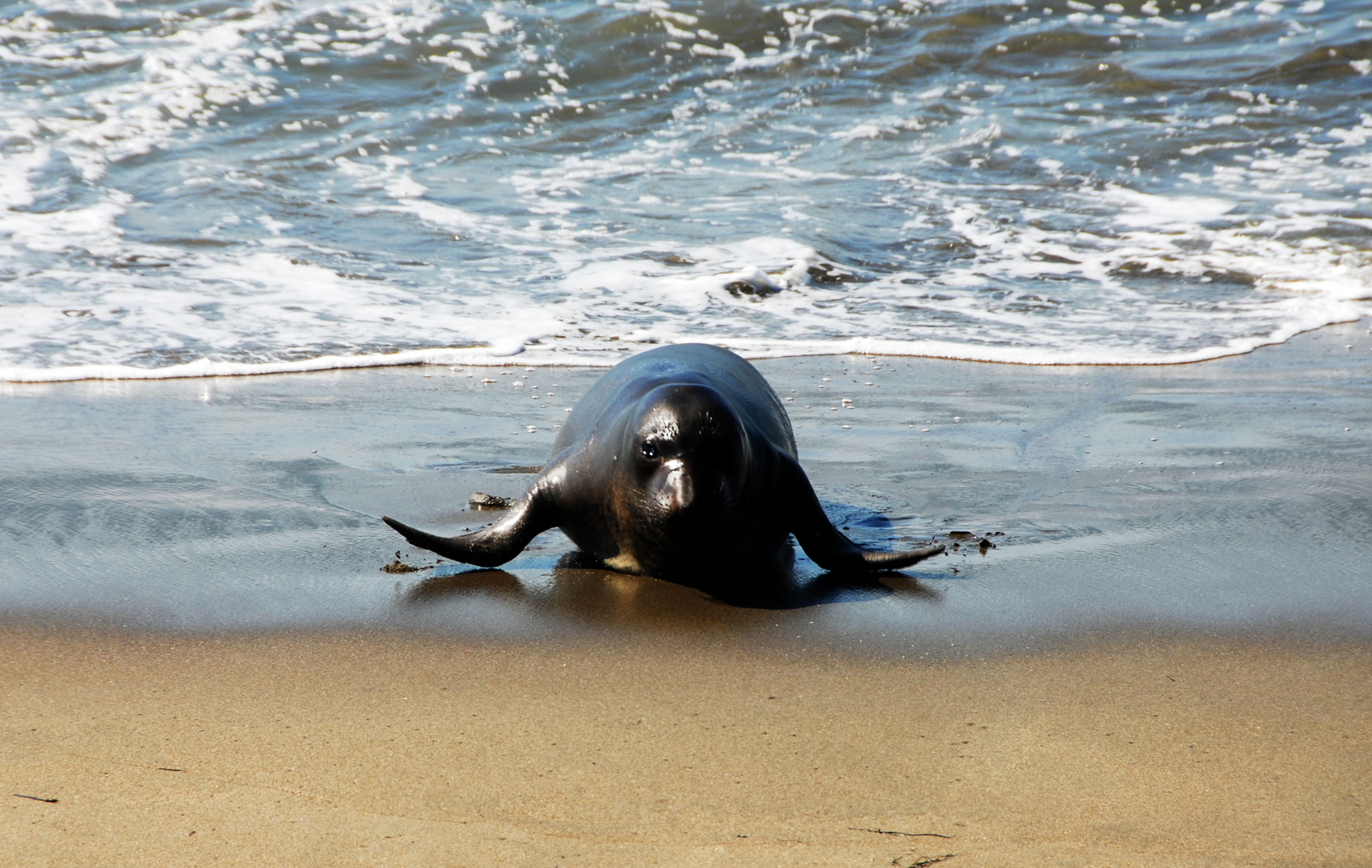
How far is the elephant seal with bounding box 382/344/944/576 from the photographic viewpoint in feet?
12.1

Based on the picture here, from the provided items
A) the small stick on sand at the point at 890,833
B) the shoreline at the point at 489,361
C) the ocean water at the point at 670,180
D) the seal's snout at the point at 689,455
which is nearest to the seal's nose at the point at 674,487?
the seal's snout at the point at 689,455

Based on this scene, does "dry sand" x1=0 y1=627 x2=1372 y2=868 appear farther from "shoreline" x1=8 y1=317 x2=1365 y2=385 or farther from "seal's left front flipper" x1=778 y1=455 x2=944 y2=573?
"shoreline" x1=8 y1=317 x2=1365 y2=385

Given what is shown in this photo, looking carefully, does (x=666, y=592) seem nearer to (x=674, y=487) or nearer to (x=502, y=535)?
(x=674, y=487)

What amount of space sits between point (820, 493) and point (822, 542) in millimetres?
1070

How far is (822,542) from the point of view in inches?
158

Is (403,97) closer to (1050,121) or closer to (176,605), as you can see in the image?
(1050,121)

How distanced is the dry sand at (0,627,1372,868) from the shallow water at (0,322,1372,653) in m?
0.25

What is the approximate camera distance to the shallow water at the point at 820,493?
3.54m

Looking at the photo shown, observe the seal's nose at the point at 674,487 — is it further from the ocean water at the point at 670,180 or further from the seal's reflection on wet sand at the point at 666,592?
the ocean water at the point at 670,180

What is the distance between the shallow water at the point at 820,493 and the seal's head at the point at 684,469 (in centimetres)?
22

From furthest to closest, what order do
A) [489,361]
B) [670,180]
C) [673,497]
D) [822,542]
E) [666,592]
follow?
[670,180], [489,361], [822,542], [666,592], [673,497]

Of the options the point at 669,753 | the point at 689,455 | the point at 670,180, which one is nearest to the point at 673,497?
the point at 689,455

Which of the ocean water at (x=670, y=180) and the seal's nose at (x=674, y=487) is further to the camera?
the ocean water at (x=670, y=180)

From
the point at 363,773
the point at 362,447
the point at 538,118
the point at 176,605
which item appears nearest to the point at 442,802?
the point at 363,773
